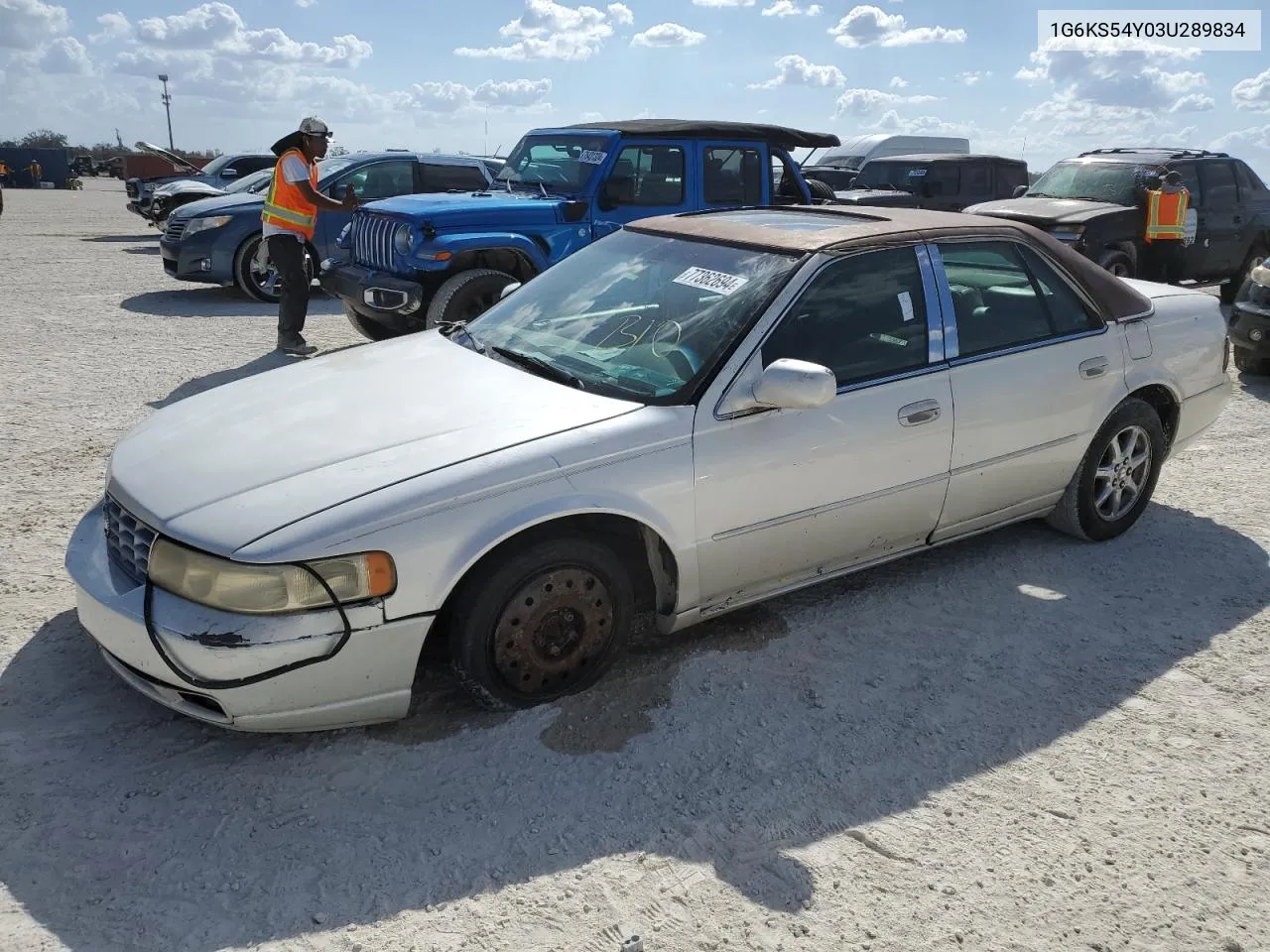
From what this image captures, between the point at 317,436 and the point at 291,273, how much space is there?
5.30m

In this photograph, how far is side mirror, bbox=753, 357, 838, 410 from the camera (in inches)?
130

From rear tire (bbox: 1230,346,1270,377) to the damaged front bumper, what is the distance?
303 inches

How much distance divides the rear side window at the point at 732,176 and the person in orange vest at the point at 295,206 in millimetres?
3044

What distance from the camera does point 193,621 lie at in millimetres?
2826

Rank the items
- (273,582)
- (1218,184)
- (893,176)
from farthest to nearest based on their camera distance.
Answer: (893,176) < (1218,184) < (273,582)

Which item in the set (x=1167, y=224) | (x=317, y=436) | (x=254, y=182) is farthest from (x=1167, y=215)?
(x=254, y=182)

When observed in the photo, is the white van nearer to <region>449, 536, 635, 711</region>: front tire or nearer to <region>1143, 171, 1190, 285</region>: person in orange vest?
<region>1143, 171, 1190, 285</region>: person in orange vest

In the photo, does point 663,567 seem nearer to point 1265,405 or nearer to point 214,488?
point 214,488

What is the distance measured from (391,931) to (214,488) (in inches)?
53.6

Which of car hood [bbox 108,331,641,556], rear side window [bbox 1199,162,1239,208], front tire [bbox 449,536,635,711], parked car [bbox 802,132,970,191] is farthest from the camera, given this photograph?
parked car [bbox 802,132,970,191]

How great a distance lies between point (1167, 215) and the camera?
35.4 ft

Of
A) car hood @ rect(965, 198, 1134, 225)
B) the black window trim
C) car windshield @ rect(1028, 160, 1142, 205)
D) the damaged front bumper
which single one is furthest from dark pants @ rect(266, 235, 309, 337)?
car windshield @ rect(1028, 160, 1142, 205)

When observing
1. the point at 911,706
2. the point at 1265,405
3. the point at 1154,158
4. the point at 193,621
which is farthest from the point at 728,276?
the point at 1154,158

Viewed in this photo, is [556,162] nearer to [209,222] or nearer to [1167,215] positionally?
[209,222]
